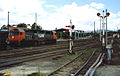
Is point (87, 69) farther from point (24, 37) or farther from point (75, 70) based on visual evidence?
point (24, 37)

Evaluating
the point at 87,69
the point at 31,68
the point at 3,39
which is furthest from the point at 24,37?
the point at 87,69

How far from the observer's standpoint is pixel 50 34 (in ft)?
96.3

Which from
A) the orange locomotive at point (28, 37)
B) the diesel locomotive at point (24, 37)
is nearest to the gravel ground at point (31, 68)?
the diesel locomotive at point (24, 37)

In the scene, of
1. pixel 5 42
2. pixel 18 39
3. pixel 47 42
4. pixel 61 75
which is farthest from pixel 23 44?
pixel 61 75

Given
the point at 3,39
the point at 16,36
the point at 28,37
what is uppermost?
the point at 16,36

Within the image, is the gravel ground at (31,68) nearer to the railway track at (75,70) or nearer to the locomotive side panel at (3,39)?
the railway track at (75,70)

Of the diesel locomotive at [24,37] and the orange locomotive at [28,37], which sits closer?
the diesel locomotive at [24,37]

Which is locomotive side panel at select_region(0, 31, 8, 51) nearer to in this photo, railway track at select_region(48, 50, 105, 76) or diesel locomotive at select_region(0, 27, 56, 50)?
diesel locomotive at select_region(0, 27, 56, 50)

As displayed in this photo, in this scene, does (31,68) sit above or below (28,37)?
below

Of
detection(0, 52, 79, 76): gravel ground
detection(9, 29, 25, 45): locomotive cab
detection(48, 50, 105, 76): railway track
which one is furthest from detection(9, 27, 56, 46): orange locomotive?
detection(48, 50, 105, 76): railway track

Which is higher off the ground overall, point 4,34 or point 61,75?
point 4,34

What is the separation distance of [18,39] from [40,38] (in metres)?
5.59

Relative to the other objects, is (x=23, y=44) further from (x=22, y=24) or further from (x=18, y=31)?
(x=22, y=24)

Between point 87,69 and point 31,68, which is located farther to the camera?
point 31,68
